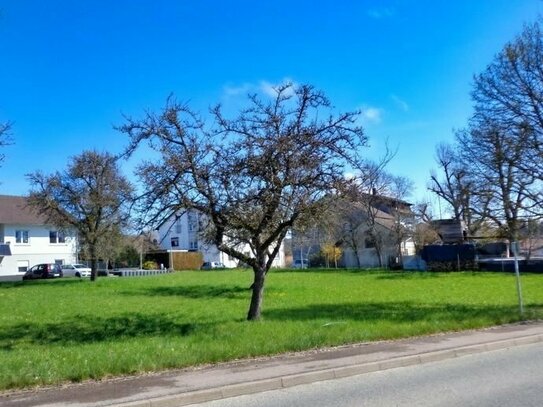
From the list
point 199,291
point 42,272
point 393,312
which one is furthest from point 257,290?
point 42,272

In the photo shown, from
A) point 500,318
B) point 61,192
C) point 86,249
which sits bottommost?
point 500,318

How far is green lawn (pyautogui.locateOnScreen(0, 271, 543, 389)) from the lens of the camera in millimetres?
10125

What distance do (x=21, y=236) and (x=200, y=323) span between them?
60.3 m

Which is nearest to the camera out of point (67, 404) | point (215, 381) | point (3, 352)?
point (67, 404)

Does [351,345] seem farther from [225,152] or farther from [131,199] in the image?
[131,199]

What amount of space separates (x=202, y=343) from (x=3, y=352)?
157 inches

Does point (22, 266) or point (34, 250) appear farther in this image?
point (34, 250)

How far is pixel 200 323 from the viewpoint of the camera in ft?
51.4

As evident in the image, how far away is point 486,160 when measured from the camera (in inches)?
814

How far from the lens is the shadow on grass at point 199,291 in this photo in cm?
2520

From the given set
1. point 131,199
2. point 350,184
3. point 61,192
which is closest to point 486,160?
point 350,184

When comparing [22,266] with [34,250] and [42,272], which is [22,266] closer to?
[34,250]

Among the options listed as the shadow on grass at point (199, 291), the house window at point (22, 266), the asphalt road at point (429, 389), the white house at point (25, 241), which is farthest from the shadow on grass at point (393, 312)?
the house window at point (22, 266)

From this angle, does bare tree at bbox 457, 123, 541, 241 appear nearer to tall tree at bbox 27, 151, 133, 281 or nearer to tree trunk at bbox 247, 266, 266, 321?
tree trunk at bbox 247, 266, 266, 321
